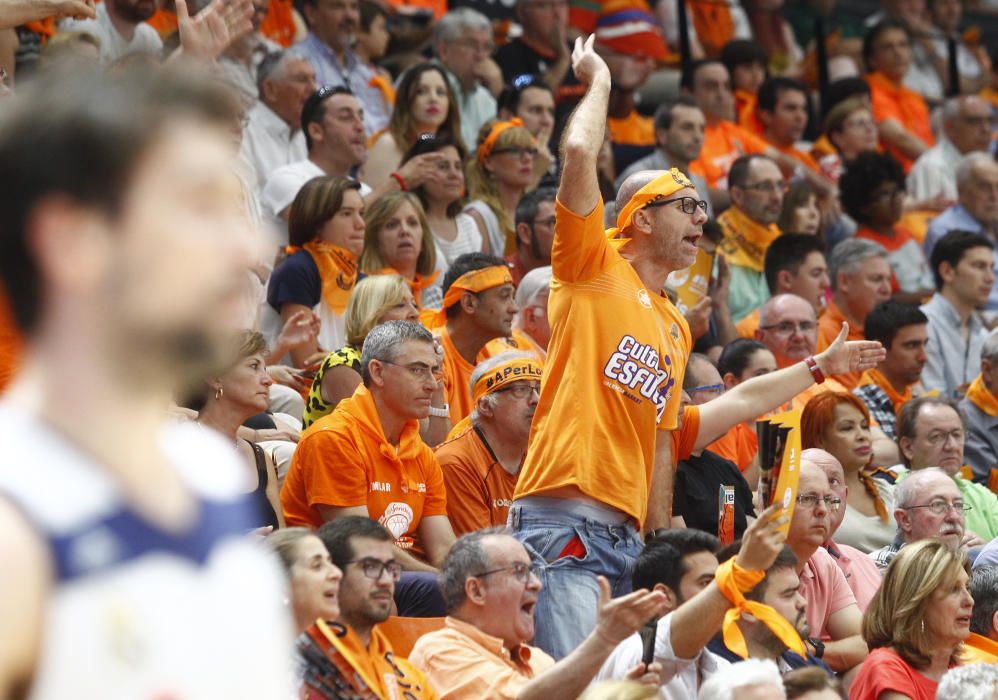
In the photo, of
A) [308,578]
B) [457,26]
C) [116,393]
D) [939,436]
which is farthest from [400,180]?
[116,393]

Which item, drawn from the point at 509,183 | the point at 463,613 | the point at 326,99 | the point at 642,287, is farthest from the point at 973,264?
the point at 463,613

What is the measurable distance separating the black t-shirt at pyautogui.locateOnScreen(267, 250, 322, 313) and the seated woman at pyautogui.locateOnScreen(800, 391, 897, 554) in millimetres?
2268

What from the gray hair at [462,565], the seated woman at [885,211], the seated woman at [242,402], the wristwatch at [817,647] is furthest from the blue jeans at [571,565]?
the seated woman at [885,211]

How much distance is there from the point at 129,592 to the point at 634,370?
3.58 meters

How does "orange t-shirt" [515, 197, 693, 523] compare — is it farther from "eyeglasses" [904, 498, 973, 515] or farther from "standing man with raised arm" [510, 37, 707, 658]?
"eyeglasses" [904, 498, 973, 515]

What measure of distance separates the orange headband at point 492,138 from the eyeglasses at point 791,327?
190cm

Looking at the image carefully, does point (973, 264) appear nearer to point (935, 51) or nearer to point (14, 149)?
point (935, 51)

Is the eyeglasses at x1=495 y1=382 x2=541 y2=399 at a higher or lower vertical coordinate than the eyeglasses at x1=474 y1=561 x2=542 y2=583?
lower

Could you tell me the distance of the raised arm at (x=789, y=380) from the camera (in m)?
5.10

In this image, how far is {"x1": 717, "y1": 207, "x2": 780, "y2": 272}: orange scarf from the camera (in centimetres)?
911

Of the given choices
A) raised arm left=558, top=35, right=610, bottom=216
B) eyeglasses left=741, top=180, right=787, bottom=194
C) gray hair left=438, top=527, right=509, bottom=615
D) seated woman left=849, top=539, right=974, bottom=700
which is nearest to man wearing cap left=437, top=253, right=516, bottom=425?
gray hair left=438, top=527, right=509, bottom=615

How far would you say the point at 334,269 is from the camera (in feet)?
22.8

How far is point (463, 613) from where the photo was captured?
4680 millimetres

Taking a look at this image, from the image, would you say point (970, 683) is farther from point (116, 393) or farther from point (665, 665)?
point (116, 393)
